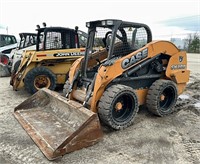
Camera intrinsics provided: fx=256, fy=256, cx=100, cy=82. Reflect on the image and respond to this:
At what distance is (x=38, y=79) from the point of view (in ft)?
23.1

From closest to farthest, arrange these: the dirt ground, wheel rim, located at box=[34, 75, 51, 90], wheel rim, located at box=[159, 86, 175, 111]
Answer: the dirt ground → wheel rim, located at box=[159, 86, 175, 111] → wheel rim, located at box=[34, 75, 51, 90]

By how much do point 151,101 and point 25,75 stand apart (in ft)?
11.8

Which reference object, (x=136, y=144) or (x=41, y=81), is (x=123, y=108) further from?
(x=41, y=81)

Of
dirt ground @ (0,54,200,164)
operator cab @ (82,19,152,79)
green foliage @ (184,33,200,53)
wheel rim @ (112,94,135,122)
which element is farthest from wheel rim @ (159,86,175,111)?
green foliage @ (184,33,200,53)

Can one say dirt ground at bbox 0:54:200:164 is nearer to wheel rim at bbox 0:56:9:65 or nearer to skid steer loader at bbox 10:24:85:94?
skid steer loader at bbox 10:24:85:94

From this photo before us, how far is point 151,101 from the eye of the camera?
16.3 feet

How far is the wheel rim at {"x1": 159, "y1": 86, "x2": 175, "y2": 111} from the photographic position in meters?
5.25

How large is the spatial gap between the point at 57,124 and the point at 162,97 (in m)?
2.16

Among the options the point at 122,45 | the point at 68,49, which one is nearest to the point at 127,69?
the point at 122,45

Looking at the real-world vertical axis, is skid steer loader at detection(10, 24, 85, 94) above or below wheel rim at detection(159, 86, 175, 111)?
above

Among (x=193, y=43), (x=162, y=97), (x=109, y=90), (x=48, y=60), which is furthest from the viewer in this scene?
(x=193, y=43)

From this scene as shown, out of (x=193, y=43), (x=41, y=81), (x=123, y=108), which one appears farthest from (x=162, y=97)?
(x=193, y=43)

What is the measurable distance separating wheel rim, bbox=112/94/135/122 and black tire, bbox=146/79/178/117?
600mm

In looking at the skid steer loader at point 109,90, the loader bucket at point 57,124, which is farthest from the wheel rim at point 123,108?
the loader bucket at point 57,124
